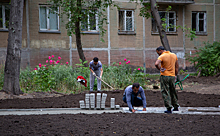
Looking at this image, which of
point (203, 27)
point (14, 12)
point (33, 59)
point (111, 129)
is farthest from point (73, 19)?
point (203, 27)

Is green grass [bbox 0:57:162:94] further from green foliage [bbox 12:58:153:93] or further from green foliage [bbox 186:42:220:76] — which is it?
green foliage [bbox 186:42:220:76]

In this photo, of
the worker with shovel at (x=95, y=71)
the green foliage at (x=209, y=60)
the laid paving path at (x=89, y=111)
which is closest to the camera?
the laid paving path at (x=89, y=111)

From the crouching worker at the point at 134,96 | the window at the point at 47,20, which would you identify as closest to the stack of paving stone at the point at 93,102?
the crouching worker at the point at 134,96

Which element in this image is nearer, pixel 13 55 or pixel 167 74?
pixel 167 74

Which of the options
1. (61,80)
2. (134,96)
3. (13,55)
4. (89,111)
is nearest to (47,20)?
(61,80)

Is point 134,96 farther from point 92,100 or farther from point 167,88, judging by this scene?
point 92,100

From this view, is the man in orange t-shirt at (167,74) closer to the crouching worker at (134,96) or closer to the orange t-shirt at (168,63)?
the orange t-shirt at (168,63)

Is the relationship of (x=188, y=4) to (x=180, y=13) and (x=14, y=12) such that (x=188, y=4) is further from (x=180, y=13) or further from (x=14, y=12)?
(x=14, y=12)

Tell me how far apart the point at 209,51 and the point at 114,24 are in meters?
7.85

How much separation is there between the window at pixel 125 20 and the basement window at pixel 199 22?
19.6 ft

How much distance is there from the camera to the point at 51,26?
69.1ft

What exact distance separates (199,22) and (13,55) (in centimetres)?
1804

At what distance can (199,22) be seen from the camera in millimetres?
24844

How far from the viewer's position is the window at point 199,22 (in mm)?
24609
